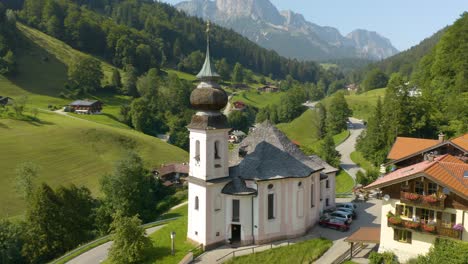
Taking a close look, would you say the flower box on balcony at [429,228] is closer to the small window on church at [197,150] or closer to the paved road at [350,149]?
the small window on church at [197,150]

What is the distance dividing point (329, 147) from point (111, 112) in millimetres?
62730

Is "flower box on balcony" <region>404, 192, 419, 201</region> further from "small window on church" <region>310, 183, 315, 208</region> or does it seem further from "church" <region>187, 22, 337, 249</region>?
"small window on church" <region>310, 183, 315, 208</region>

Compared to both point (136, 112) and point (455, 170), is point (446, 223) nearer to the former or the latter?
point (455, 170)

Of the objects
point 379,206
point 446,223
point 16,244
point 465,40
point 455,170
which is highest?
point 465,40

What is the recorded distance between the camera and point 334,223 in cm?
3775

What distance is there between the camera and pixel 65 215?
45219 millimetres

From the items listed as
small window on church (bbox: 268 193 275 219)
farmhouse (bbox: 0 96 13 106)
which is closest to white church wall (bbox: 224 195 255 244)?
small window on church (bbox: 268 193 275 219)

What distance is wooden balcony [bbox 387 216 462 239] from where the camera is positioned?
26531mm

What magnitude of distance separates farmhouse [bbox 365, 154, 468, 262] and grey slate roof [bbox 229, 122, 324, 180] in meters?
8.12

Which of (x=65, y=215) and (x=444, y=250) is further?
(x=65, y=215)

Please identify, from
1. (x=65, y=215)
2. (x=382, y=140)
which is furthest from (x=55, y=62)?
(x=382, y=140)

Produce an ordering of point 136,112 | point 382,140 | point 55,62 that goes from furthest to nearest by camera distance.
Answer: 1. point 55,62
2. point 136,112
3. point 382,140

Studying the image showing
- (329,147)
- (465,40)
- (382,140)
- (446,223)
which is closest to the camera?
(446,223)

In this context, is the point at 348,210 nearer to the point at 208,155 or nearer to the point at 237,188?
the point at 237,188
